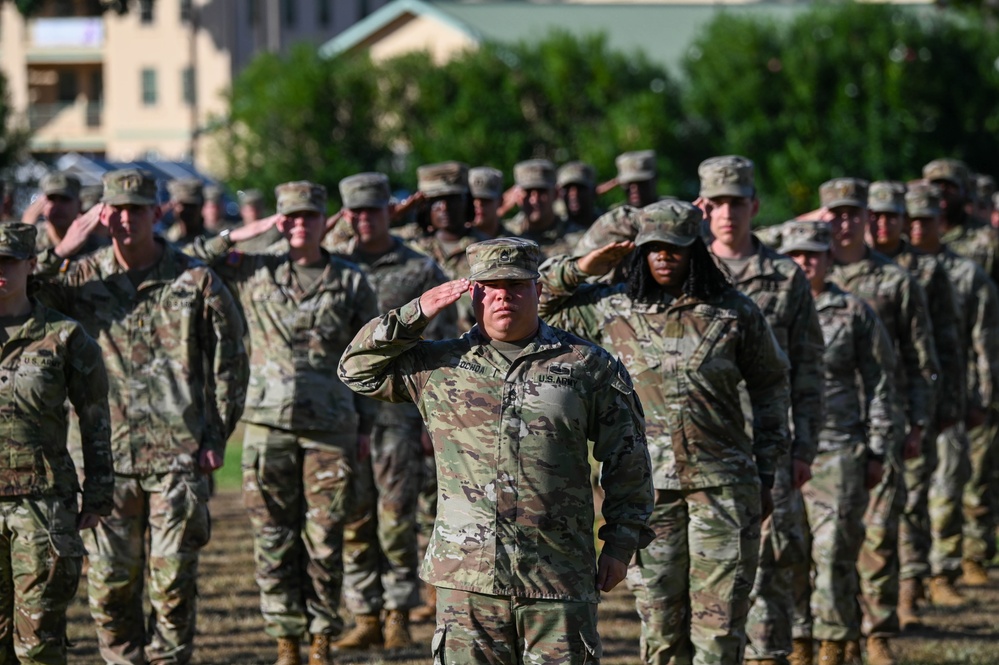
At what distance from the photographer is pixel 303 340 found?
10.2 m

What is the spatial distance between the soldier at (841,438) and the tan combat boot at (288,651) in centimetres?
273

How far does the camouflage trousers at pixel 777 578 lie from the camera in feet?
30.3

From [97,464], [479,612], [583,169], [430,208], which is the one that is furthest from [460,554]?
[583,169]

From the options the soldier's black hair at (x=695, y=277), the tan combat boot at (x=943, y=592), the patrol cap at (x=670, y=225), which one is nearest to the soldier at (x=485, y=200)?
the tan combat boot at (x=943, y=592)

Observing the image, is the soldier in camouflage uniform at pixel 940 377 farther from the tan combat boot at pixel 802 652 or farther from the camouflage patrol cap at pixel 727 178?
the camouflage patrol cap at pixel 727 178

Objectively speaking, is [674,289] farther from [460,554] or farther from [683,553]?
[460,554]

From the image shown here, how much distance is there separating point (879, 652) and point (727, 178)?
303cm

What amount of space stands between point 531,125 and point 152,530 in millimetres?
33469

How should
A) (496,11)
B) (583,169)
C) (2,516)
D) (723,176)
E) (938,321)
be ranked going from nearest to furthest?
(2,516) < (723,176) < (938,321) < (583,169) < (496,11)

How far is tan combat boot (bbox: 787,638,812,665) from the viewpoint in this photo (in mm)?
9969

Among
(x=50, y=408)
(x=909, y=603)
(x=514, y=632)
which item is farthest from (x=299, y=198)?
(x=909, y=603)

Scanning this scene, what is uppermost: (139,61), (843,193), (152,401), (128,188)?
(139,61)

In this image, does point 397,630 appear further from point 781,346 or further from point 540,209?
point 540,209

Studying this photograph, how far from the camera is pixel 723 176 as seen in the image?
9094mm
